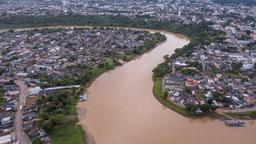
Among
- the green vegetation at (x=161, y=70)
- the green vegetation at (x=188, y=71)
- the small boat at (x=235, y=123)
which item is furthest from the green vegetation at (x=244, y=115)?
the green vegetation at (x=161, y=70)

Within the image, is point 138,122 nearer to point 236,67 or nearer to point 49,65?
point 236,67

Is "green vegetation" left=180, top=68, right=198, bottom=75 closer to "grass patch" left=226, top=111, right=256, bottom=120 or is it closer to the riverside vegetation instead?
the riverside vegetation

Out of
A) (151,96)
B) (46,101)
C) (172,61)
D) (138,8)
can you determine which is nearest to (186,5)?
(138,8)

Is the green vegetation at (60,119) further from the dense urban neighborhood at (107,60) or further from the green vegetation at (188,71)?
the green vegetation at (188,71)

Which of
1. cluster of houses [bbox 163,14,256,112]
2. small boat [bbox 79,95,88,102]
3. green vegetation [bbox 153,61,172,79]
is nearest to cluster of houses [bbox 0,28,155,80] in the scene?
small boat [bbox 79,95,88,102]

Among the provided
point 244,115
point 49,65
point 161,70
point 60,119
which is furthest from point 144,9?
point 60,119

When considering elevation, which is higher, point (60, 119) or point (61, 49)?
point (61, 49)

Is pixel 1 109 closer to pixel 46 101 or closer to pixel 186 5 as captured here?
pixel 46 101
